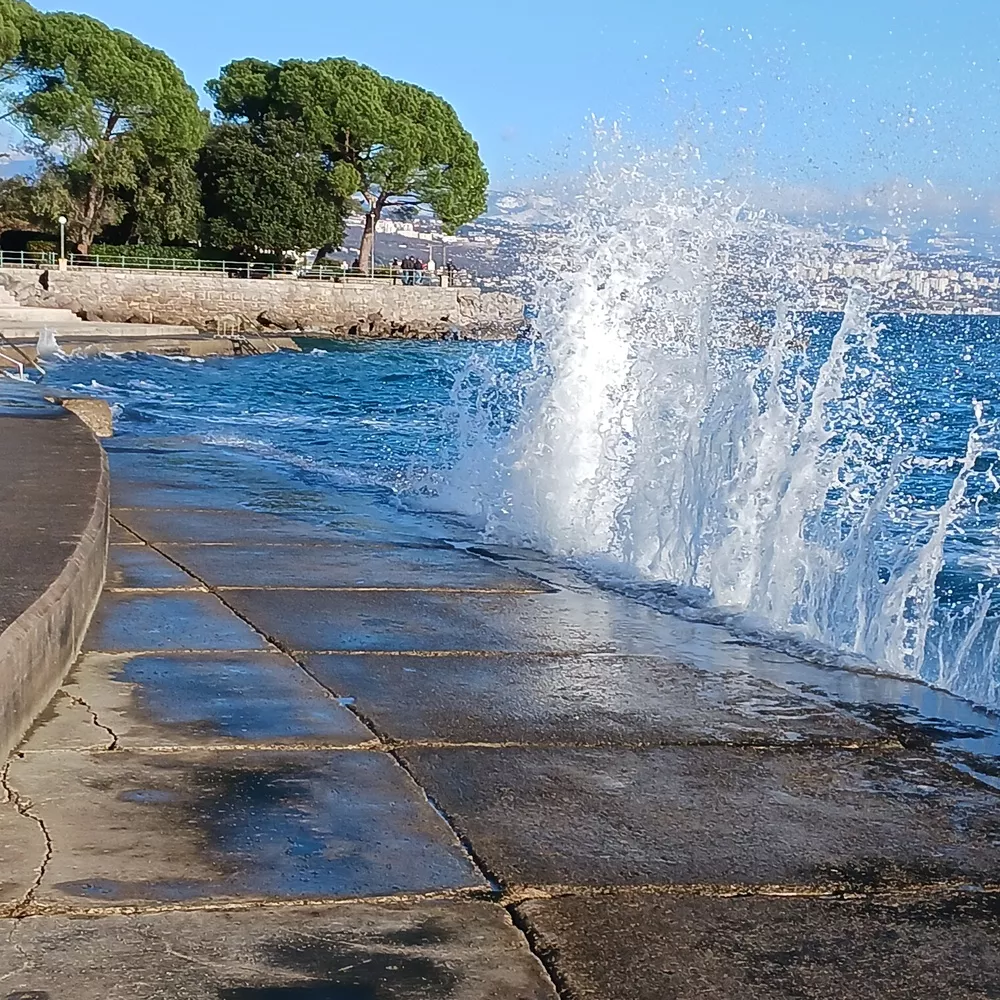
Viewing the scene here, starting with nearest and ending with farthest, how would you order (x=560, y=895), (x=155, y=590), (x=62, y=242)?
(x=560, y=895), (x=155, y=590), (x=62, y=242)

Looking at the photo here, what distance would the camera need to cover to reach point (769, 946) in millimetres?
2797

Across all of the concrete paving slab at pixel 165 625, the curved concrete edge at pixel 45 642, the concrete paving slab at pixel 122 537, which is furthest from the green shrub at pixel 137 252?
the curved concrete edge at pixel 45 642

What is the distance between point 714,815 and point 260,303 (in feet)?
200

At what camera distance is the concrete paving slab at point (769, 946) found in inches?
103

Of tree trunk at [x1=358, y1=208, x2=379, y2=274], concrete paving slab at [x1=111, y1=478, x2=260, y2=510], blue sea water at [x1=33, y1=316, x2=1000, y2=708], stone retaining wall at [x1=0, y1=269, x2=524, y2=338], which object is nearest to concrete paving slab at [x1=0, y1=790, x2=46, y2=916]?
blue sea water at [x1=33, y1=316, x2=1000, y2=708]

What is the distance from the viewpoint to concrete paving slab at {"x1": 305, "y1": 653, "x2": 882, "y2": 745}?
4.26 m

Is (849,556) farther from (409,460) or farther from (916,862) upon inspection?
(409,460)

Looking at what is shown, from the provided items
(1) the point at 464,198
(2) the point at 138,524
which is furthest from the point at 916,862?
(1) the point at 464,198

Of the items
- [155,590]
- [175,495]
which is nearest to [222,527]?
[175,495]

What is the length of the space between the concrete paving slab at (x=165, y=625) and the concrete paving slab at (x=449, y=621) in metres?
0.11

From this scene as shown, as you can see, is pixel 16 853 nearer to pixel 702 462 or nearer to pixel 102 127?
pixel 702 462

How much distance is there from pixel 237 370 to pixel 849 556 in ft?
102

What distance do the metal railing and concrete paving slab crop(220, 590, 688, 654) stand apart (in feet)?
176

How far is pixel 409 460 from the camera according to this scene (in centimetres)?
1583
